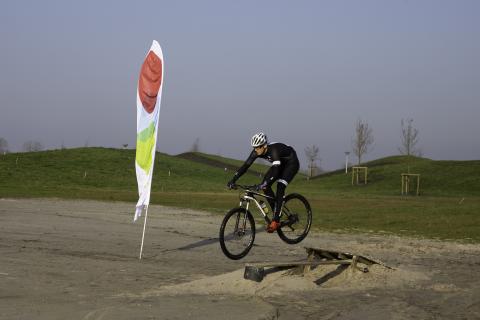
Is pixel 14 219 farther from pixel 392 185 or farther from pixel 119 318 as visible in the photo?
pixel 392 185

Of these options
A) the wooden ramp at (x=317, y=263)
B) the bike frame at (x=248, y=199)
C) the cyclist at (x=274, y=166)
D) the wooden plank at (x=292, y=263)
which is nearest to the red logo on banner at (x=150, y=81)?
the cyclist at (x=274, y=166)

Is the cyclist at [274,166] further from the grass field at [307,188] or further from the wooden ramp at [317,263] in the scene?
the grass field at [307,188]

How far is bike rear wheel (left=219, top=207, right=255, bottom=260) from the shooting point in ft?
40.5

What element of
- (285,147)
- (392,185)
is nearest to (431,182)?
(392,185)

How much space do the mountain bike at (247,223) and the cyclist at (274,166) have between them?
0.56 ft

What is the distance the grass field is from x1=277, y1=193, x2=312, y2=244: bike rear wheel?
29.0 feet

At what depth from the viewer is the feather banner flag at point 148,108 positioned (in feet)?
45.7

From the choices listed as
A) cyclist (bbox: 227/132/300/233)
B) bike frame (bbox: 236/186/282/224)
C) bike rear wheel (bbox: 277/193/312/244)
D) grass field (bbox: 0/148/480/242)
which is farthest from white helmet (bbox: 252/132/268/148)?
grass field (bbox: 0/148/480/242)

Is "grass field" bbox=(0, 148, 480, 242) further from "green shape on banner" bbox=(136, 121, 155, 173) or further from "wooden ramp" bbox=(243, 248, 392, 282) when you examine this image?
"wooden ramp" bbox=(243, 248, 392, 282)

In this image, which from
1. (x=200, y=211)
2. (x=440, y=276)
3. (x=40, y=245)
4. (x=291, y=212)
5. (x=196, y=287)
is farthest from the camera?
(x=200, y=211)

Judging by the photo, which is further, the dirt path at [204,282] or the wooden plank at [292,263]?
the wooden plank at [292,263]

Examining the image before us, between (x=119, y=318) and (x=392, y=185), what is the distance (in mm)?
57081

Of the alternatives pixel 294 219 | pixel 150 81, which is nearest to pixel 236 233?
pixel 294 219

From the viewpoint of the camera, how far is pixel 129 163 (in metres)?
76.4
